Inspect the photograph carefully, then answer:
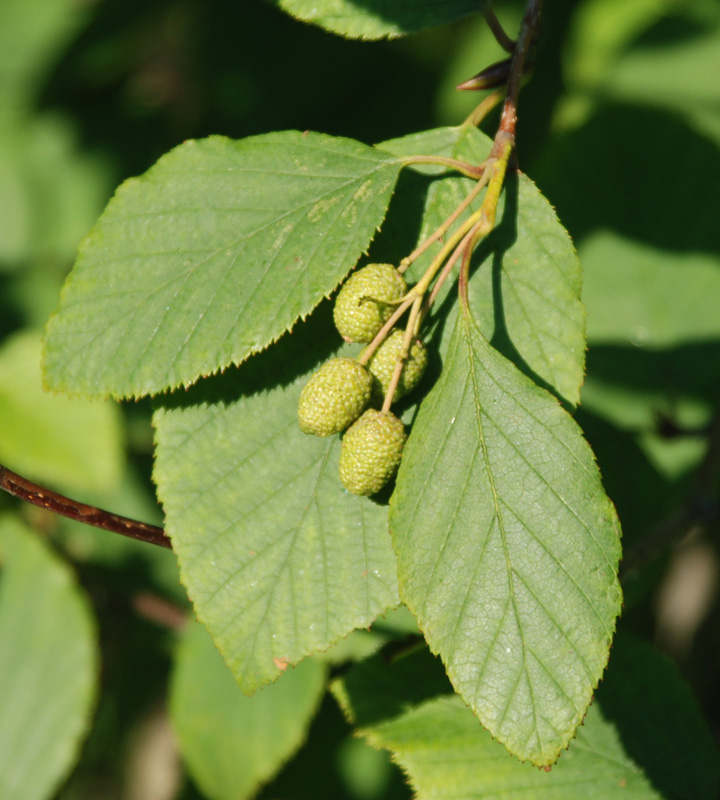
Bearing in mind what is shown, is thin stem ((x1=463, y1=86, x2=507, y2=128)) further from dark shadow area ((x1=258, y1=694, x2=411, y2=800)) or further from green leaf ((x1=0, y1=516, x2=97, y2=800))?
dark shadow area ((x1=258, y1=694, x2=411, y2=800))

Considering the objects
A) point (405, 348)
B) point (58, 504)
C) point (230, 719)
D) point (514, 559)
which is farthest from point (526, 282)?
point (230, 719)

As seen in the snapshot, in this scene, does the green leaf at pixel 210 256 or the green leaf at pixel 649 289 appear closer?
the green leaf at pixel 210 256

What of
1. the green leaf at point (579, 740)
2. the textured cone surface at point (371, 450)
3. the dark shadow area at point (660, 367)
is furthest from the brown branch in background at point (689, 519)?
the textured cone surface at point (371, 450)

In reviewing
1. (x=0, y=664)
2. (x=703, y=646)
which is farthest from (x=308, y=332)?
(x=703, y=646)

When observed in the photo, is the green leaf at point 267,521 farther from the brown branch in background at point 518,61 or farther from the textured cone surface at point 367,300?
the brown branch in background at point 518,61

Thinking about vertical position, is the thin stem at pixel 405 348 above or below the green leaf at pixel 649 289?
above

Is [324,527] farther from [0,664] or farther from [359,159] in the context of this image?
[0,664]

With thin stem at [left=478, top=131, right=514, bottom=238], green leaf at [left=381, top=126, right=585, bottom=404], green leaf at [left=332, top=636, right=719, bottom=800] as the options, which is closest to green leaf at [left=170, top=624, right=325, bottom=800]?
green leaf at [left=332, top=636, right=719, bottom=800]
